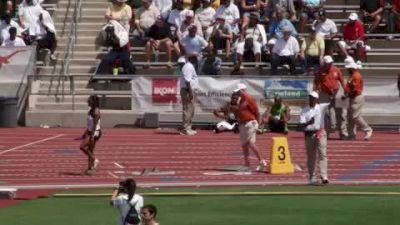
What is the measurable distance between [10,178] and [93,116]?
6.99 feet

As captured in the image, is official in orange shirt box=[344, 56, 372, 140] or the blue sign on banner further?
the blue sign on banner

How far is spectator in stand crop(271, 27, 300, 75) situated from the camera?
119ft

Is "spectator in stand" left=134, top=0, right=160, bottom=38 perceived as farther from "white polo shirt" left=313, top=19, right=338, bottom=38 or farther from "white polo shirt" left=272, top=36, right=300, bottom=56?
"white polo shirt" left=313, top=19, right=338, bottom=38

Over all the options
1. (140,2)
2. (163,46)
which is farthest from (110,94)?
(140,2)

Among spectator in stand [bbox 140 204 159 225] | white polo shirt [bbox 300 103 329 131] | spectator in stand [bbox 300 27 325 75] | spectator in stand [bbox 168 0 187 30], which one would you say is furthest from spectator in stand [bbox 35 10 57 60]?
spectator in stand [bbox 140 204 159 225]

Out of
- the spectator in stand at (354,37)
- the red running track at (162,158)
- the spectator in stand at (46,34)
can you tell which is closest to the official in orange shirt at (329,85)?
the red running track at (162,158)

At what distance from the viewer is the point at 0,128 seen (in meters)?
36.3

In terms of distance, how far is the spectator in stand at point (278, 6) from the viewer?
126 ft

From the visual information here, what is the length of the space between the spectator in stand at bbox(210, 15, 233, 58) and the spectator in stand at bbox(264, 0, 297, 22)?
1.40 metres

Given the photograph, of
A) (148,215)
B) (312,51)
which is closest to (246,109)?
(312,51)

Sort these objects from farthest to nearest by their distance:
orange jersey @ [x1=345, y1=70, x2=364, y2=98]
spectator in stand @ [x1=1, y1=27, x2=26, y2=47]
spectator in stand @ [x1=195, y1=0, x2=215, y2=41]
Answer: spectator in stand @ [x1=195, y1=0, x2=215, y2=41]
spectator in stand @ [x1=1, y1=27, x2=26, y2=47]
orange jersey @ [x1=345, y1=70, x2=364, y2=98]

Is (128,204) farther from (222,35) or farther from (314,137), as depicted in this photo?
(222,35)

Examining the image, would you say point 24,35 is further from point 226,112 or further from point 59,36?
point 226,112

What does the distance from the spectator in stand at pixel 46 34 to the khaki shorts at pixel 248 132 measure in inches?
459
